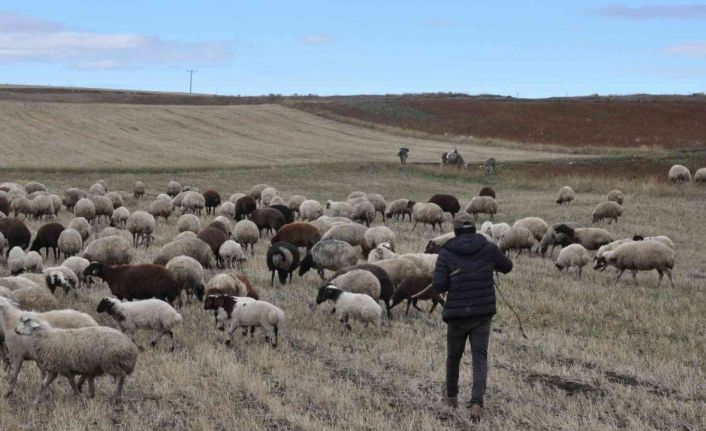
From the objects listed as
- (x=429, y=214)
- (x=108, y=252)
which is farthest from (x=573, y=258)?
(x=108, y=252)

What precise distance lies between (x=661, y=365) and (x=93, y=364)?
735 centimetres

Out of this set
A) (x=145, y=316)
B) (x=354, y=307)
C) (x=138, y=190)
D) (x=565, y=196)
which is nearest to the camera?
(x=145, y=316)

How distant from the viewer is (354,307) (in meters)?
12.1

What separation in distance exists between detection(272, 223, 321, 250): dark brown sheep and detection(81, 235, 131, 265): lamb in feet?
14.0

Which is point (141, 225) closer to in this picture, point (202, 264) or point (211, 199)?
point (202, 264)

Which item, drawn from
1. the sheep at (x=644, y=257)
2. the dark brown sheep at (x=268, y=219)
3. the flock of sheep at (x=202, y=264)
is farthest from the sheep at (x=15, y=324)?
the dark brown sheep at (x=268, y=219)

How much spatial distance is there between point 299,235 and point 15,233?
706 centimetres

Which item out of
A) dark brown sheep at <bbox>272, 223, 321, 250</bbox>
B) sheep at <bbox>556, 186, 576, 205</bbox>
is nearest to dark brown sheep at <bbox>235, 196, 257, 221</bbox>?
dark brown sheep at <bbox>272, 223, 321, 250</bbox>

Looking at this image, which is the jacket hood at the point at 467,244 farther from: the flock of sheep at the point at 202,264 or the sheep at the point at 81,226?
the sheep at the point at 81,226

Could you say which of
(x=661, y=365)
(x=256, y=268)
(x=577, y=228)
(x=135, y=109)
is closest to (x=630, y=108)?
(x=135, y=109)

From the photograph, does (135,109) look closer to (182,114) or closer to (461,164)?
(182,114)

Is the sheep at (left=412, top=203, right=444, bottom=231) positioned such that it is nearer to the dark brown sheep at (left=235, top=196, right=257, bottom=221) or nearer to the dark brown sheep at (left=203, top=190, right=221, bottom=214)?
the dark brown sheep at (left=235, top=196, right=257, bottom=221)

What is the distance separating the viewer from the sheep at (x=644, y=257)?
16109 mm

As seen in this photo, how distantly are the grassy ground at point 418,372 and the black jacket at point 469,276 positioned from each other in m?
1.22
